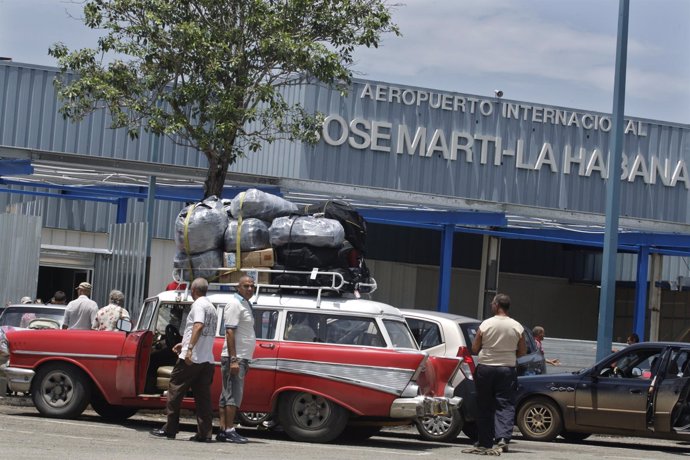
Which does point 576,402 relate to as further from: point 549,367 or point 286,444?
point 549,367

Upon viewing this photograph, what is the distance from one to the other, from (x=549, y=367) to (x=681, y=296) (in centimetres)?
1852

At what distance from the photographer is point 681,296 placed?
40219 millimetres

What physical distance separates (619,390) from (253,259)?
198 inches

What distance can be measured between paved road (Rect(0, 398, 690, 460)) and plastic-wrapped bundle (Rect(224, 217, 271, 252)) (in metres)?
2.16

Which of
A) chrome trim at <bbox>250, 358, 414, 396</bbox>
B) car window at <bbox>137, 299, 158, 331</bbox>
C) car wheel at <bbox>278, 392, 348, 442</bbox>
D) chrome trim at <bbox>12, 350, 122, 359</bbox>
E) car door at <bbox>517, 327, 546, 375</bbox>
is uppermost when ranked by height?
car window at <bbox>137, 299, 158, 331</bbox>

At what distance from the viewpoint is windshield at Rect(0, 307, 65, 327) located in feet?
64.5

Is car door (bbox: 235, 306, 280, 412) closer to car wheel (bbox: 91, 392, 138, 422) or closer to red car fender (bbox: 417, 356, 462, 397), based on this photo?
red car fender (bbox: 417, 356, 462, 397)

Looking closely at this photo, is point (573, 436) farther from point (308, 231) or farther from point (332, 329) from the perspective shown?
point (308, 231)

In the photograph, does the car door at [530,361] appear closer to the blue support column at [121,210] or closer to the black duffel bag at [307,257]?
the black duffel bag at [307,257]

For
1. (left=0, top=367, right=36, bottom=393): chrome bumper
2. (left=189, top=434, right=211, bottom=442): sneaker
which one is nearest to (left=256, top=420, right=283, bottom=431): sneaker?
(left=189, top=434, right=211, bottom=442): sneaker

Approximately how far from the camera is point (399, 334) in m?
14.1

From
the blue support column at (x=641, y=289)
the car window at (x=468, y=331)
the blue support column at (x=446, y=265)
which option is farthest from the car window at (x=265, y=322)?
the blue support column at (x=641, y=289)

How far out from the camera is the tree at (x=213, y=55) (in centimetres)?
1806

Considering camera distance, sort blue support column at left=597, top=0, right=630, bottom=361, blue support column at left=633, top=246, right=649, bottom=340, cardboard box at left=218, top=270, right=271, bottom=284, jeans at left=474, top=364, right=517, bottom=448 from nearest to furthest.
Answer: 1. jeans at left=474, top=364, right=517, bottom=448
2. cardboard box at left=218, top=270, right=271, bottom=284
3. blue support column at left=597, top=0, right=630, bottom=361
4. blue support column at left=633, top=246, right=649, bottom=340
